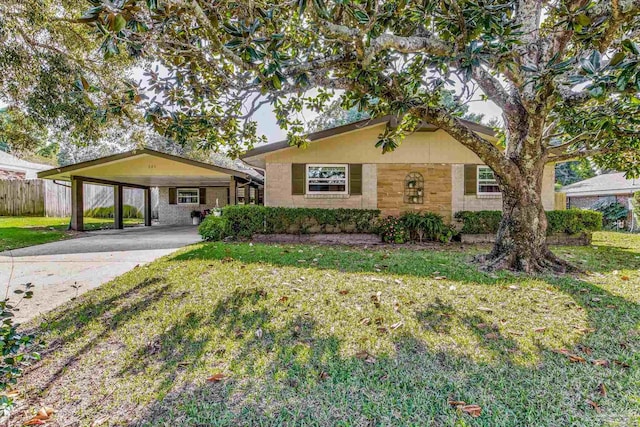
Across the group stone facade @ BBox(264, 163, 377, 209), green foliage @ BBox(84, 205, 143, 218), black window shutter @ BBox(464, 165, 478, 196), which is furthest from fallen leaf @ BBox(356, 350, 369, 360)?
green foliage @ BBox(84, 205, 143, 218)

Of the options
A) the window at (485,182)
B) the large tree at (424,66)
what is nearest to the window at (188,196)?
the large tree at (424,66)

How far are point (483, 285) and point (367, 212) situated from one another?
583 cm

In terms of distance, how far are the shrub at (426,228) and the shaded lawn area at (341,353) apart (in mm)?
5103

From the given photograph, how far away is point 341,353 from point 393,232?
7.56 metres

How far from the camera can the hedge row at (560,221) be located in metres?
9.74

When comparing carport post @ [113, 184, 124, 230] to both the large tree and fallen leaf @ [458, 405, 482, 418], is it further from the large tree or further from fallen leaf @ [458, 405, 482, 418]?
fallen leaf @ [458, 405, 482, 418]

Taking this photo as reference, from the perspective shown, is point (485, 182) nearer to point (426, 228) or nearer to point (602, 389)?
point (426, 228)

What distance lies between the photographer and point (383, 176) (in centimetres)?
1107

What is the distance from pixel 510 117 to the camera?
5773mm

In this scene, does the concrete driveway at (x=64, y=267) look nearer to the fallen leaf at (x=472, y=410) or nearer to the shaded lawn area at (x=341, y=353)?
the shaded lawn area at (x=341, y=353)

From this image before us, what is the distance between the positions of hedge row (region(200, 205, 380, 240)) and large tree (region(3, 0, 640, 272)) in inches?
119

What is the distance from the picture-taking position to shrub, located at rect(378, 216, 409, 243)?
9773 mm

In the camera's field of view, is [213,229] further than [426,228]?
No

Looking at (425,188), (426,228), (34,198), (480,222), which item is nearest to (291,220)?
(426,228)
